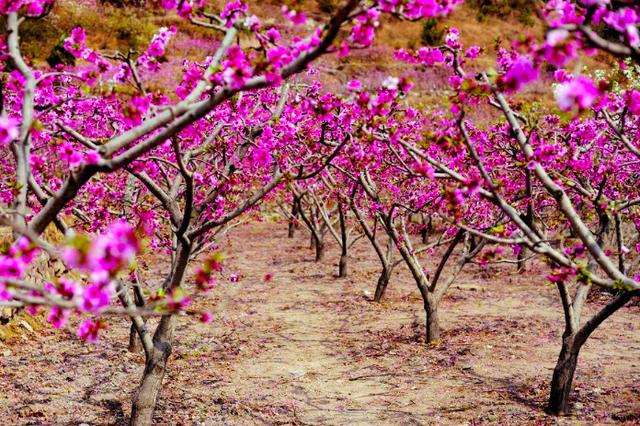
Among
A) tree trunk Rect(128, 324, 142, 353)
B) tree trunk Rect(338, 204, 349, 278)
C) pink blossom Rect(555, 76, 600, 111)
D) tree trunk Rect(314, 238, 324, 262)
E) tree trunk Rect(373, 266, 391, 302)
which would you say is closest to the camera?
pink blossom Rect(555, 76, 600, 111)

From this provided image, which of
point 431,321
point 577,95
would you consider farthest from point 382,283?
point 577,95

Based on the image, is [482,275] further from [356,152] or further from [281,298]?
[356,152]

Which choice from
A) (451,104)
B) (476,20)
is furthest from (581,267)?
(476,20)

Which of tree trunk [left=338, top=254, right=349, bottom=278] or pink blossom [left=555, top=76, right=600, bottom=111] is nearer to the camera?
pink blossom [left=555, top=76, right=600, bottom=111]

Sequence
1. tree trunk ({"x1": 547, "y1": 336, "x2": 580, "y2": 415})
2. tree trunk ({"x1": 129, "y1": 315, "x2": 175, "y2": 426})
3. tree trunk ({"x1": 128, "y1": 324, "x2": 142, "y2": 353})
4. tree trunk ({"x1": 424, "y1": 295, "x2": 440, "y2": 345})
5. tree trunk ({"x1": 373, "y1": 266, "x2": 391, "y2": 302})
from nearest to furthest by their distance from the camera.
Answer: tree trunk ({"x1": 129, "y1": 315, "x2": 175, "y2": 426}) → tree trunk ({"x1": 547, "y1": 336, "x2": 580, "y2": 415}) → tree trunk ({"x1": 128, "y1": 324, "x2": 142, "y2": 353}) → tree trunk ({"x1": 424, "y1": 295, "x2": 440, "y2": 345}) → tree trunk ({"x1": 373, "y1": 266, "x2": 391, "y2": 302})

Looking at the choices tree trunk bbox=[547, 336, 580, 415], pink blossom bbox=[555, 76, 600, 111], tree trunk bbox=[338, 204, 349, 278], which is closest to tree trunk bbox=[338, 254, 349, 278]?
tree trunk bbox=[338, 204, 349, 278]

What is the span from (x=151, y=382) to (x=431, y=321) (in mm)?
5052

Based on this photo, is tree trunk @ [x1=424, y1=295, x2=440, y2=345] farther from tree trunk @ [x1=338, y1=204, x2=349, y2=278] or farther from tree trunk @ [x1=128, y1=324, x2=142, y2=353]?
tree trunk @ [x1=338, y1=204, x2=349, y2=278]

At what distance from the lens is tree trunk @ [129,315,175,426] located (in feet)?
20.9

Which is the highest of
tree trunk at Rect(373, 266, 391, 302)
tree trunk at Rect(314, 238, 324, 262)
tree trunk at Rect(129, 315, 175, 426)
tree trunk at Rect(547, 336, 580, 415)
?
tree trunk at Rect(547, 336, 580, 415)

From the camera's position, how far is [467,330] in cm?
1060

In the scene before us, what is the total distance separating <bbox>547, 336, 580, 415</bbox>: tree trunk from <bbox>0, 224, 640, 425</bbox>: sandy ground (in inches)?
7.3

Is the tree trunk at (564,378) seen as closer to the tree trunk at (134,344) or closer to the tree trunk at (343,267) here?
the tree trunk at (134,344)

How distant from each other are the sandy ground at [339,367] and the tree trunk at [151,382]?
0.71 meters
